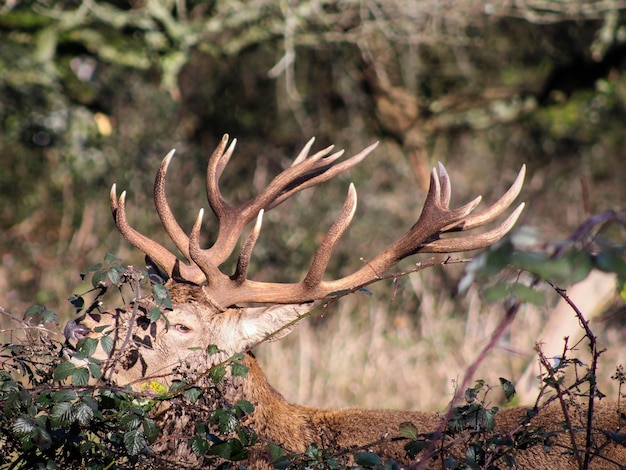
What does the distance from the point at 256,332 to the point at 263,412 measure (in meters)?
0.39

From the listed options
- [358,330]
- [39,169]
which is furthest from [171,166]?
[358,330]

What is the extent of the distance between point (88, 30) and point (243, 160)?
3.45 m

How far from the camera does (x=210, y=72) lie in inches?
521

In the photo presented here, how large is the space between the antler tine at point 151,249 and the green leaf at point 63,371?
60.7 inches

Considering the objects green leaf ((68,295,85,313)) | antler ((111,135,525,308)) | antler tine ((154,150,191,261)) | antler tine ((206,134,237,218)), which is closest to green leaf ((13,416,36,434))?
green leaf ((68,295,85,313))

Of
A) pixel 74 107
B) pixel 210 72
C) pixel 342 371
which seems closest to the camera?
pixel 342 371

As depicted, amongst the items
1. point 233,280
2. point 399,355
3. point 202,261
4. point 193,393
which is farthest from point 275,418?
point 399,355

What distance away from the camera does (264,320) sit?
4.20 meters

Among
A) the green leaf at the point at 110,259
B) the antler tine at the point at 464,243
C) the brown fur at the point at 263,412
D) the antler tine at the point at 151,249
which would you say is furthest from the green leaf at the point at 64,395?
the antler tine at the point at 464,243

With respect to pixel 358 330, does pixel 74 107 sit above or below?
above

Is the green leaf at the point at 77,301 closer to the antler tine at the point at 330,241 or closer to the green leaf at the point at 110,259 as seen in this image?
the green leaf at the point at 110,259

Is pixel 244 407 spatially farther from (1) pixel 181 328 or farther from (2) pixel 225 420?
(1) pixel 181 328

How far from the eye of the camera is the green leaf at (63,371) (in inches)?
118

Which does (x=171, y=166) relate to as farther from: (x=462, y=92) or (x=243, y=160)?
(x=462, y=92)
